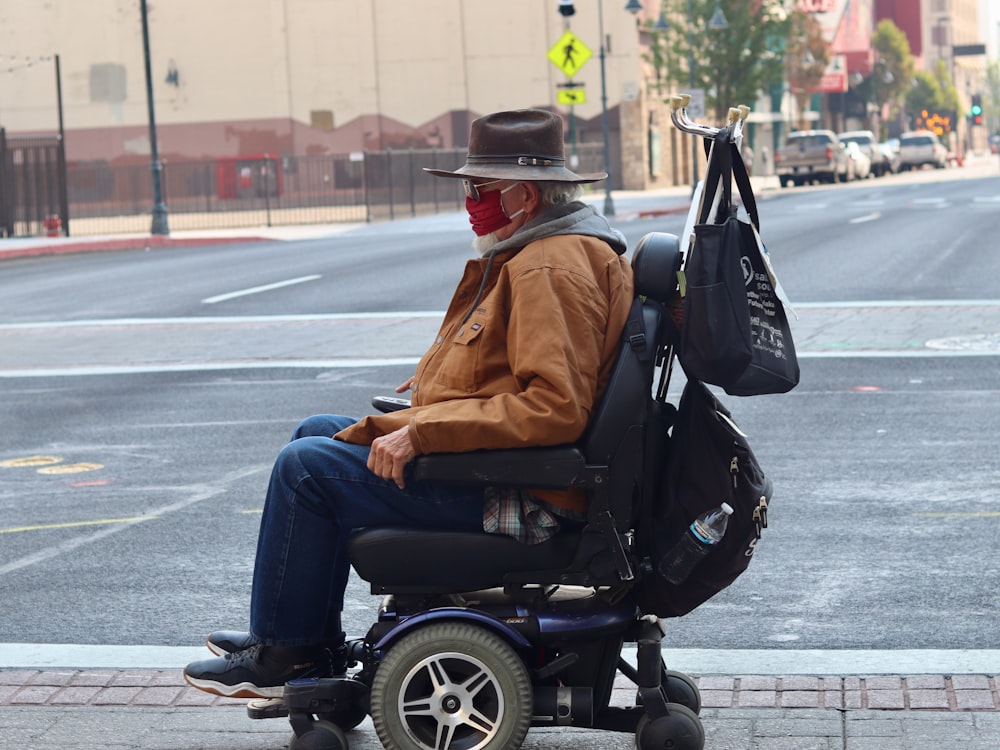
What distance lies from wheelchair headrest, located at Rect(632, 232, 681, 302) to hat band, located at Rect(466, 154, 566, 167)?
305mm

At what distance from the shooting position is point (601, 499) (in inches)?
157

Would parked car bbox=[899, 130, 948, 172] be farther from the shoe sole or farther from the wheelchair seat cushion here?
the shoe sole

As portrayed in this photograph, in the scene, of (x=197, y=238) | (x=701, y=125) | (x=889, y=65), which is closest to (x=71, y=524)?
(x=701, y=125)

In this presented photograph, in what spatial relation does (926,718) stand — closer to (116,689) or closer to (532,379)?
(532,379)

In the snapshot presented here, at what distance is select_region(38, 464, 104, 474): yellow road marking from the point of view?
29.1 feet

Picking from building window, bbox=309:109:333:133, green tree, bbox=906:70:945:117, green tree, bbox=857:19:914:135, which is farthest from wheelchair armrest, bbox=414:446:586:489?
green tree, bbox=906:70:945:117

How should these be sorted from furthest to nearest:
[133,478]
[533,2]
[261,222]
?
1. [533,2]
2. [261,222]
3. [133,478]

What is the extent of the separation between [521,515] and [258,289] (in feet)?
54.9

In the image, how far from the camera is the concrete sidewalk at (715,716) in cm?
425

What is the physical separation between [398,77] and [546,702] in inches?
2214

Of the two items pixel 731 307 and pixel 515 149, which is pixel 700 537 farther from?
pixel 515 149

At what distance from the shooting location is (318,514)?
4.06 meters

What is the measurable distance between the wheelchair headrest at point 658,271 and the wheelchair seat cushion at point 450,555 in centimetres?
64

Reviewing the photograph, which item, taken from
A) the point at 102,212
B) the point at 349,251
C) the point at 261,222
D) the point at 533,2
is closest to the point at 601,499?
the point at 349,251
